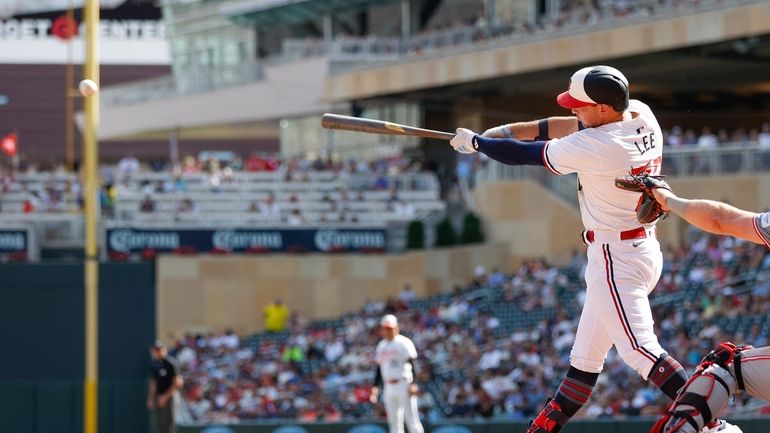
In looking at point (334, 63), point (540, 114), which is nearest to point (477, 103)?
point (540, 114)

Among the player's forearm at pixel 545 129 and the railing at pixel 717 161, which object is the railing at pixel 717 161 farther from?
the player's forearm at pixel 545 129

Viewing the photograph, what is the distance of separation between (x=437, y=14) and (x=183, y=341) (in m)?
14.1

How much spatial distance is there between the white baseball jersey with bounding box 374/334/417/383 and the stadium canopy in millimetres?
25304

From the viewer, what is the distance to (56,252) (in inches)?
1208

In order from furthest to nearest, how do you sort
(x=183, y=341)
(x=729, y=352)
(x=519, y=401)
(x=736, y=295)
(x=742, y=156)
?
1. (x=183, y=341)
2. (x=742, y=156)
3. (x=736, y=295)
4. (x=519, y=401)
5. (x=729, y=352)

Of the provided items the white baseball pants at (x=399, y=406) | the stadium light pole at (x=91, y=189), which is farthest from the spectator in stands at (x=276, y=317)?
the white baseball pants at (x=399, y=406)

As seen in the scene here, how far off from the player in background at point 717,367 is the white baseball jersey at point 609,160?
0.48m

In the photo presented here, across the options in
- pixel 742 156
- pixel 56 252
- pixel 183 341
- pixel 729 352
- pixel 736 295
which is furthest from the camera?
pixel 56 252

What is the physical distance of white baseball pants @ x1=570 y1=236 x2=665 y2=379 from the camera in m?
7.09

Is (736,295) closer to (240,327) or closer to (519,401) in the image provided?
(519,401)

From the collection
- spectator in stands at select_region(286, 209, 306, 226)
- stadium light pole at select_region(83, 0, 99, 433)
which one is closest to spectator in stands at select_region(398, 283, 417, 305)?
spectator in stands at select_region(286, 209, 306, 226)

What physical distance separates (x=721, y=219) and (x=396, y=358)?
8.51 m

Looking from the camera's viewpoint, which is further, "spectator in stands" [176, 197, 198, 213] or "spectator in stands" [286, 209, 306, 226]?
"spectator in stands" [176, 197, 198, 213]

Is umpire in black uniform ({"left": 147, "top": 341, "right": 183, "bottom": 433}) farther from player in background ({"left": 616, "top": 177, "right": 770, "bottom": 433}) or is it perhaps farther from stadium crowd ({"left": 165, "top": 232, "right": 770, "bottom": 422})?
player in background ({"left": 616, "top": 177, "right": 770, "bottom": 433})
